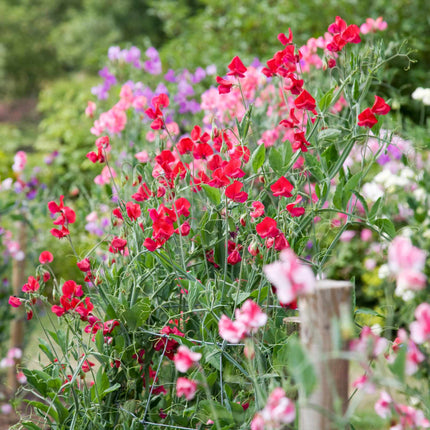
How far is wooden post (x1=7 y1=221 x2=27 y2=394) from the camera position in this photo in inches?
114

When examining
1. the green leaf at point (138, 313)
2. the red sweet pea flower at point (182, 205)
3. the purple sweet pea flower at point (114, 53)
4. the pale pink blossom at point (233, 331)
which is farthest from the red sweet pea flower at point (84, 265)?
the purple sweet pea flower at point (114, 53)

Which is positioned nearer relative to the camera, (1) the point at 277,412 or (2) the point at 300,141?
(1) the point at 277,412

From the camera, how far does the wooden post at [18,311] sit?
2.89 meters

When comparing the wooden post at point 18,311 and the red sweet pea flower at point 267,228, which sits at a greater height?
the red sweet pea flower at point 267,228

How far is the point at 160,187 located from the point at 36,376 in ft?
1.90

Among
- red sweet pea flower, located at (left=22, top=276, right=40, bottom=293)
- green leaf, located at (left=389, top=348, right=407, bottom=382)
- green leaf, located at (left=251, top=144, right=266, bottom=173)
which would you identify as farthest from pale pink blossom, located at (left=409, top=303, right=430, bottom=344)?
red sweet pea flower, located at (left=22, top=276, right=40, bottom=293)

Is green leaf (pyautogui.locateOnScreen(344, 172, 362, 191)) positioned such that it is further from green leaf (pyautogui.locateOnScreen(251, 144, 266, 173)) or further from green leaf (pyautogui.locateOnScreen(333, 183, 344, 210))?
green leaf (pyautogui.locateOnScreen(251, 144, 266, 173))

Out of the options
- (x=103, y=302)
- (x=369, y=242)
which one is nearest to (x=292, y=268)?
(x=103, y=302)

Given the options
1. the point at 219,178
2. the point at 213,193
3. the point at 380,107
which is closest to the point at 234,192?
the point at 219,178

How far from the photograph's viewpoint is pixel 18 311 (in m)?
2.96

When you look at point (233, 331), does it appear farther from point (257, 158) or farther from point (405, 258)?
point (257, 158)

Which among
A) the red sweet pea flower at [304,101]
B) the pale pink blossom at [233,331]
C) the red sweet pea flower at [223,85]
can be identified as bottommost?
the pale pink blossom at [233,331]

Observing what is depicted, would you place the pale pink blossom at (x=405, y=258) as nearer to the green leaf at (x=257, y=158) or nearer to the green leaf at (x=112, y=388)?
the green leaf at (x=257, y=158)

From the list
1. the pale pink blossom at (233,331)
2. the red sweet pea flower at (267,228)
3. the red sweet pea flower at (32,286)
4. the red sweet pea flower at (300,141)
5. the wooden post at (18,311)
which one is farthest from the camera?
the wooden post at (18,311)
